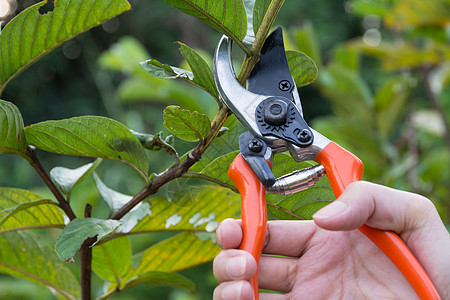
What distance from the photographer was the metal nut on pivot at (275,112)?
59 cm

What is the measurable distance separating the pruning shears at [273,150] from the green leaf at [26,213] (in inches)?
10.0

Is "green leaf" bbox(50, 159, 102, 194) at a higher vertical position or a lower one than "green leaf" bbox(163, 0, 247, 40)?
lower

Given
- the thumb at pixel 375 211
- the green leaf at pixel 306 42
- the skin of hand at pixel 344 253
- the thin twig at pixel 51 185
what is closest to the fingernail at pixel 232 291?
the skin of hand at pixel 344 253

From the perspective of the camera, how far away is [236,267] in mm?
510

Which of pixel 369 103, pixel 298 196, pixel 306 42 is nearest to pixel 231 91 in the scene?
pixel 298 196

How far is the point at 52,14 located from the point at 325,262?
49cm

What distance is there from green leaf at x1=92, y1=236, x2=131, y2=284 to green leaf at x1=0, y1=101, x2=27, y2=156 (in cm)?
20

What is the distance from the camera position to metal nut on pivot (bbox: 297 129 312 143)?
580 millimetres

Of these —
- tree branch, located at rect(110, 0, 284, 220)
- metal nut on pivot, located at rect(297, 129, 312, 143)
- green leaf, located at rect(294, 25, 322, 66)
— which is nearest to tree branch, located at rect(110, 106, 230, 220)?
tree branch, located at rect(110, 0, 284, 220)

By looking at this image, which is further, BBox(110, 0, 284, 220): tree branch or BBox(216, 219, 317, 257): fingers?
BBox(216, 219, 317, 257): fingers

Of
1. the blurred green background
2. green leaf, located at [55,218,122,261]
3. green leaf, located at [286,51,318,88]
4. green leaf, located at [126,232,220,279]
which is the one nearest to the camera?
green leaf, located at [55,218,122,261]

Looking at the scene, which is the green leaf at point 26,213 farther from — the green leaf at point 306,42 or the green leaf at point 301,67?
the green leaf at point 306,42

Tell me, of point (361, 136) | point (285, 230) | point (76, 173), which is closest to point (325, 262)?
point (285, 230)

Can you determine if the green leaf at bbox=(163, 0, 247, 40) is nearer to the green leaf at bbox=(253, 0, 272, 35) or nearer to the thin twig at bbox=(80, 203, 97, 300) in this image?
the green leaf at bbox=(253, 0, 272, 35)
